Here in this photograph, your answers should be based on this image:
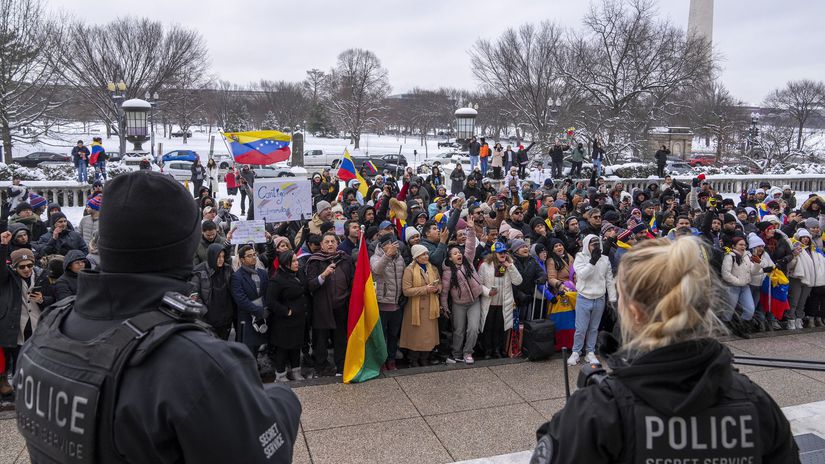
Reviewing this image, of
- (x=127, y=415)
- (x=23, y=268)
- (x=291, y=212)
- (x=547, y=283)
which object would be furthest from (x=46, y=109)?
(x=127, y=415)

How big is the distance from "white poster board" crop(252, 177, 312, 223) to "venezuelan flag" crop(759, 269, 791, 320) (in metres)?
7.36

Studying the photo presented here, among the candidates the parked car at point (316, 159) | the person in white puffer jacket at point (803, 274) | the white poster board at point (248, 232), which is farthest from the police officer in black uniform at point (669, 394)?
the parked car at point (316, 159)

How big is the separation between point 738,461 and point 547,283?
6675mm

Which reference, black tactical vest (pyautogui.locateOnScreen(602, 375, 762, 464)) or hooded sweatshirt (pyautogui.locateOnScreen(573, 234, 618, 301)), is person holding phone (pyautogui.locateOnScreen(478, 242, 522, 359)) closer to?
hooded sweatshirt (pyautogui.locateOnScreen(573, 234, 618, 301))

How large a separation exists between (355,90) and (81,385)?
72129 millimetres

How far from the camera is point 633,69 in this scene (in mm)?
35312

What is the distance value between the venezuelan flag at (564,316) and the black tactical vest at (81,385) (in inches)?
287

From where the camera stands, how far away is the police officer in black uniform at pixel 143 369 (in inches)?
66.7

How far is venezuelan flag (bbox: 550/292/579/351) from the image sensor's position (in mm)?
8602

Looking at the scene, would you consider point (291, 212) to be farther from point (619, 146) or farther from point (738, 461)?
point (619, 146)

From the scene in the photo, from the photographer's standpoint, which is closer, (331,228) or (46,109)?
(331,228)

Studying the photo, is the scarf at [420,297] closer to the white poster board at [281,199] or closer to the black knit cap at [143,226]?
the white poster board at [281,199]

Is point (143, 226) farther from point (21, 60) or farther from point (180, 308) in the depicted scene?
point (21, 60)

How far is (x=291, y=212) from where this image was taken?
34.4ft
